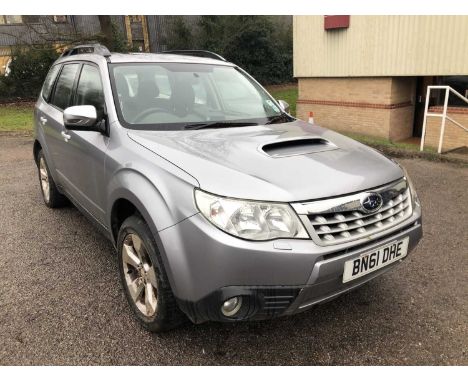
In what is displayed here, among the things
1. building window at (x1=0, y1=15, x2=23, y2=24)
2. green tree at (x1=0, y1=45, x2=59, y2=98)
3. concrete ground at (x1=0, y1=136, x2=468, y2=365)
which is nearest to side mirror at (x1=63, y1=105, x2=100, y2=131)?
concrete ground at (x1=0, y1=136, x2=468, y2=365)

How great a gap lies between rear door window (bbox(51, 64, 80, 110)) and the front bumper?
7.56ft

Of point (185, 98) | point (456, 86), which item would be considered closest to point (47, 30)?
point (456, 86)

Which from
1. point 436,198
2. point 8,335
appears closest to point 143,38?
point 436,198

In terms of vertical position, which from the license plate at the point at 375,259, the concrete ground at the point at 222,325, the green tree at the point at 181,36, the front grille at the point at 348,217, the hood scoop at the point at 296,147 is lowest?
the concrete ground at the point at 222,325

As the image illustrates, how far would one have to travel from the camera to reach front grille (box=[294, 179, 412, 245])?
203cm

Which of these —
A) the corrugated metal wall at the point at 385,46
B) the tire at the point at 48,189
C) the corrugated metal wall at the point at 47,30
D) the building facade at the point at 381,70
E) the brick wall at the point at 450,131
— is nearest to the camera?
the tire at the point at 48,189

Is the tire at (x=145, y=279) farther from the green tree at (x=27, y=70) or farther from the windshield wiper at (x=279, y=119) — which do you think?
the green tree at (x=27, y=70)

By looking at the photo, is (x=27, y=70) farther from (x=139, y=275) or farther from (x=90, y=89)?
(x=139, y=275)

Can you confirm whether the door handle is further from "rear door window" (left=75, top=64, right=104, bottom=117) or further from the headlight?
the headlight

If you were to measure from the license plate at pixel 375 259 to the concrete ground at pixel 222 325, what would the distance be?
53 cm

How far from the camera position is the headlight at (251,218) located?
6.41ft

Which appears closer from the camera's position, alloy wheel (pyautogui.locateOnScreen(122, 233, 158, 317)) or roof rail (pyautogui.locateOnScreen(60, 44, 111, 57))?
alloy wheel (pyautogui.locateOnScreen(122, 233, 158, 317))

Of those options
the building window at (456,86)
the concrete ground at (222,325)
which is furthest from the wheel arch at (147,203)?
the building window at (456,86)

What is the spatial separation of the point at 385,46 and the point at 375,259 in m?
8.70
